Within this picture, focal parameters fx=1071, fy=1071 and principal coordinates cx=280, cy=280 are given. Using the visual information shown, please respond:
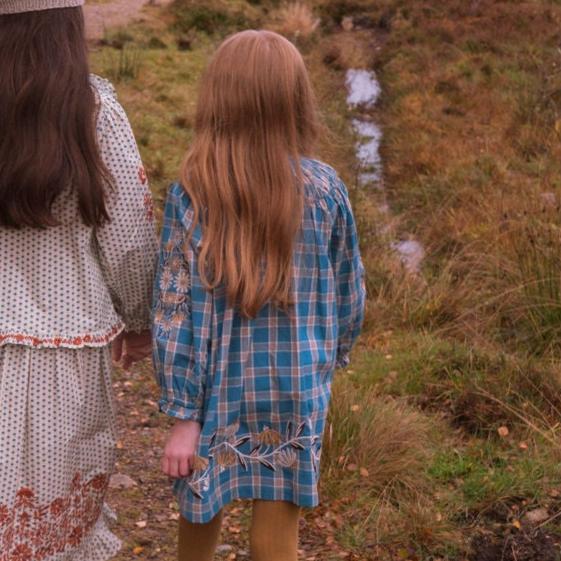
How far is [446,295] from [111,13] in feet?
38.3

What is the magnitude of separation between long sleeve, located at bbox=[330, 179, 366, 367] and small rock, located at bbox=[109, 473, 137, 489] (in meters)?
1.74

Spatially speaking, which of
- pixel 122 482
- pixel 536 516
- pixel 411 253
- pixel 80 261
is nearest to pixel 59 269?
pixel 80 261

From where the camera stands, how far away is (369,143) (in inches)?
469

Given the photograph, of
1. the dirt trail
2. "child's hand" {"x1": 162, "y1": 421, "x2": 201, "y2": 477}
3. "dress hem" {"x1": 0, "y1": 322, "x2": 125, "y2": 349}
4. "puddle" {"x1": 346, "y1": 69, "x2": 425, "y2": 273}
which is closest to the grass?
"puddle" {"x1": 346, "y1": 69, "x2": 425, "y2": 273}

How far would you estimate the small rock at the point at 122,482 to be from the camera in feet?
14.3

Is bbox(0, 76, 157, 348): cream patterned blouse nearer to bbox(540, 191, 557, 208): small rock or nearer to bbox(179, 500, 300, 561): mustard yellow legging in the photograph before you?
bbox(179, 500, 300, 561): mustard yellow legging

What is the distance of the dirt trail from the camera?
1457 cm

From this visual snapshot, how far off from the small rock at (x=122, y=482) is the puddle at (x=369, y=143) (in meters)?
2.91

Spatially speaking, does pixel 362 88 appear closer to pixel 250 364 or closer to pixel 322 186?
pixel 322 186

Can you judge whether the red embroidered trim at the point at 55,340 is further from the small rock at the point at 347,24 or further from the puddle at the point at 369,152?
the small rock at the point at 347,24

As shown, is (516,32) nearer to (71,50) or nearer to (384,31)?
(384,31)

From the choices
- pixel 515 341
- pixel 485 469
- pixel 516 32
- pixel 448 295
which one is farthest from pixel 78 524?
pixel 516 32

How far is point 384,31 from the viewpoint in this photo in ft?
62.8

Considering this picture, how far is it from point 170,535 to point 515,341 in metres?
2.38
